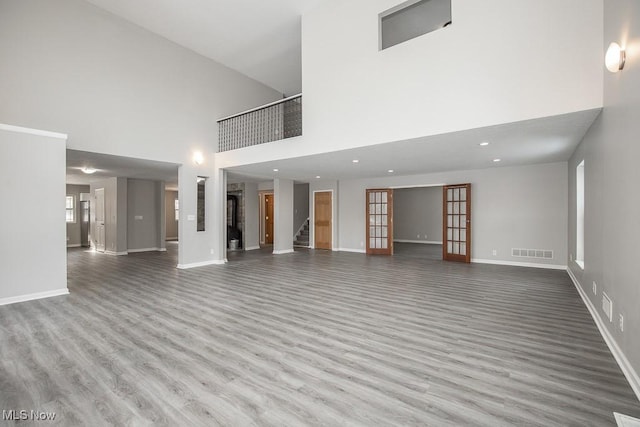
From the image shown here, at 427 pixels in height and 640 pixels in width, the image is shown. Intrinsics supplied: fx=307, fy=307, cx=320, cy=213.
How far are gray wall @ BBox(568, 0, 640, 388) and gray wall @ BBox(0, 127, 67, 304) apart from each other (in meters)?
6.97

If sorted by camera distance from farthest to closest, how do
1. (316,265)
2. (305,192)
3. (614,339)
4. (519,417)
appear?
(305,192) < (316,265) < (614,339) < (519,417)

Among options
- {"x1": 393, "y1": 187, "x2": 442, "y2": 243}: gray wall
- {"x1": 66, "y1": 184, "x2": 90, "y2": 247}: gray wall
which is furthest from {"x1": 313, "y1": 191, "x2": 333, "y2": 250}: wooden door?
{"x1": 66, "y1": 184, "x2": 90, "y2": 247}: gray wall

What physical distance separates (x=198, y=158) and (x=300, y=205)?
6.27 meters

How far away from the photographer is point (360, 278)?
6020mm

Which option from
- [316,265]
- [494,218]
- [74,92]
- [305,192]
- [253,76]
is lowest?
[316,265]

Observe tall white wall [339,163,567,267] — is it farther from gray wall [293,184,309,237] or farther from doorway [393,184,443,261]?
gray wall [293,184,309,237]

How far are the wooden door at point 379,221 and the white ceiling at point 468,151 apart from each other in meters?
1.77

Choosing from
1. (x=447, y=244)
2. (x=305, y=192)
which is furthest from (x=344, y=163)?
(x=305, y=192)

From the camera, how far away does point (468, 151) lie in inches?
219

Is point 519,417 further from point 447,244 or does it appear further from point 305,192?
point 305,192

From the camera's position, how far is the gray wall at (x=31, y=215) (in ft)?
14.5

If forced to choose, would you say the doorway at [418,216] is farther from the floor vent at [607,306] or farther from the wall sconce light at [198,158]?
the floor vent at [607,306]

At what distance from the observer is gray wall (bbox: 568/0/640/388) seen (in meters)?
2.23

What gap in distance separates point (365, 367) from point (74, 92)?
6630 millimetres
